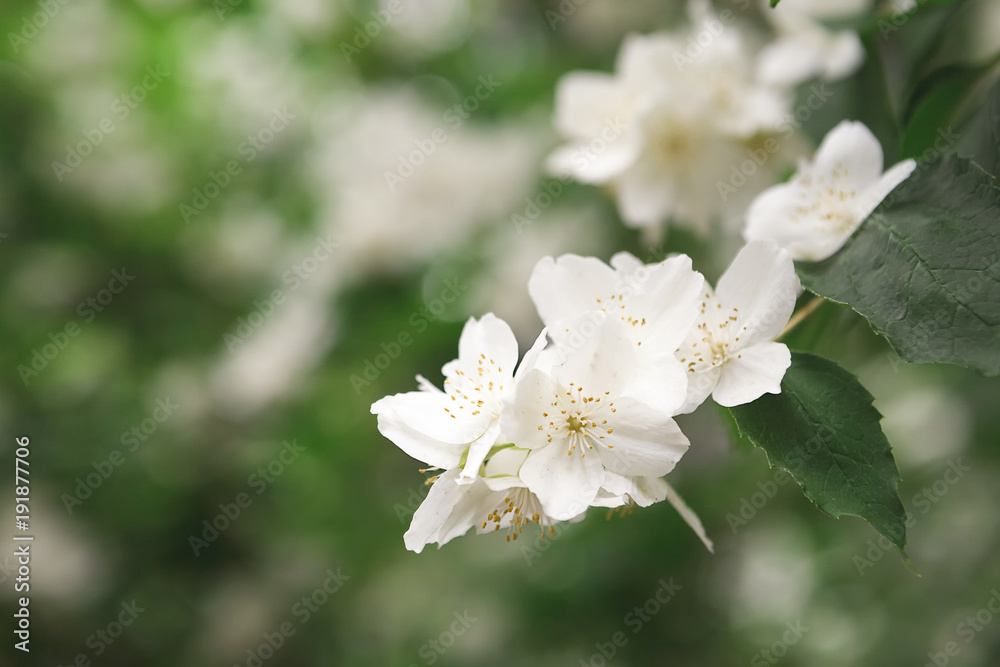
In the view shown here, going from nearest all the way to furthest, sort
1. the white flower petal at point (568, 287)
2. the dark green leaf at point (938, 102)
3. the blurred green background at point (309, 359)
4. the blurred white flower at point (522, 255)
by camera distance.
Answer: the white flower petal at point (568, 287)
the dark green leaf at point (938, 102)
the blurred green background at point (309, 359)
the blurred white flower at point (522, 255)

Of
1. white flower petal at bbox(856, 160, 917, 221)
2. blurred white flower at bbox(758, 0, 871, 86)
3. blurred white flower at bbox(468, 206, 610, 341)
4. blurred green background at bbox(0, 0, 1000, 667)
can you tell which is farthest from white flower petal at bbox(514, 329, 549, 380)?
blurred white flower at bbox(468, 206, 610, 341)

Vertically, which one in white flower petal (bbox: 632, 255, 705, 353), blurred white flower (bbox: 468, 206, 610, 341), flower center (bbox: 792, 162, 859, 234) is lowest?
blurred white flower (bbox: 468, 206, 610, 341)

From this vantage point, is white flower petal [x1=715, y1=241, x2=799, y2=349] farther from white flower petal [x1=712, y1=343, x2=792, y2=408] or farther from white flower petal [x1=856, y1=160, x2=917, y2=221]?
white flower petal [x1=856, y1=160, x2=917, y2=221]

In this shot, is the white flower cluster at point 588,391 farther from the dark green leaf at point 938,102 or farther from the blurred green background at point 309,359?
the blurred green background at point 309,359

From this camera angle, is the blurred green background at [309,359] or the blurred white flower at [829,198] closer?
the blurred white flower at [829,198]

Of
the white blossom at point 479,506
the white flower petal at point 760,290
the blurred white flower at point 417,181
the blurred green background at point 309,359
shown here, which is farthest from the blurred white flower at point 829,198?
the blurred white flower at point 417,181

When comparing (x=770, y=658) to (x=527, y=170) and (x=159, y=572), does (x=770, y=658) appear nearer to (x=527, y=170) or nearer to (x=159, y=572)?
(x=527, y=170)

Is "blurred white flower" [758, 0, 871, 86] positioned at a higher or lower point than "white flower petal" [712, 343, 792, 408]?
higher

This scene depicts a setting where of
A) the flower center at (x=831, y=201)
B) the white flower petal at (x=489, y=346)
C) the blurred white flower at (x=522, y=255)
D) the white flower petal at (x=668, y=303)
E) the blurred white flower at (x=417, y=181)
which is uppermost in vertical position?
the white flower petal at (x=489, y=346)
